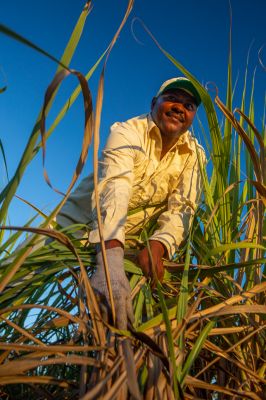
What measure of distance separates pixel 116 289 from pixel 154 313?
0.14 meters

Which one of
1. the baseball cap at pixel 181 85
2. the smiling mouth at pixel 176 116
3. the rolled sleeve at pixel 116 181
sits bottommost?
the rolled sleeve at pixel 116 181

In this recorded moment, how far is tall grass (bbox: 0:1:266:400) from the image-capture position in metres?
0.67

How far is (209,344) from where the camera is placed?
0.90 meters

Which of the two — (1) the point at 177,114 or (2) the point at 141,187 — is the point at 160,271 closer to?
(2) the point at 141,187

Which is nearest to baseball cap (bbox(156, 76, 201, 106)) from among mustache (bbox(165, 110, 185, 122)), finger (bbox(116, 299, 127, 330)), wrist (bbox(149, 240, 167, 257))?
mustache (bbox(165, 110, 185, 122))

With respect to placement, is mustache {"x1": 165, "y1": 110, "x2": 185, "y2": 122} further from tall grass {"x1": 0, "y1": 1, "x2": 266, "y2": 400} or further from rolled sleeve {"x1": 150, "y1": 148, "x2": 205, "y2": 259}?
tall grass {"x1": 0, "y1": 1, "x2": 266, "y2": 400}

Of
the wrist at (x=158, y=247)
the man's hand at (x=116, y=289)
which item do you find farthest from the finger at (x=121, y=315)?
the wrist at (x=158, y=247)

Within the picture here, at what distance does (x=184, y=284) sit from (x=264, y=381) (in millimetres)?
266

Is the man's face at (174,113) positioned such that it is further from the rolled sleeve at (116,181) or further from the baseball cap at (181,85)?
the rolled sleeve at (116,181)

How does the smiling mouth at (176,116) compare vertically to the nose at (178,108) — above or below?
below

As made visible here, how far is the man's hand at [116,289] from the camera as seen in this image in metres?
0.84

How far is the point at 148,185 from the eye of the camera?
166 cm

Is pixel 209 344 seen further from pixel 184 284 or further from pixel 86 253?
pixel 86 253

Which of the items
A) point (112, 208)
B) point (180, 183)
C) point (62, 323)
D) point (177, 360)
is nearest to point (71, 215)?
point (180, 183)
